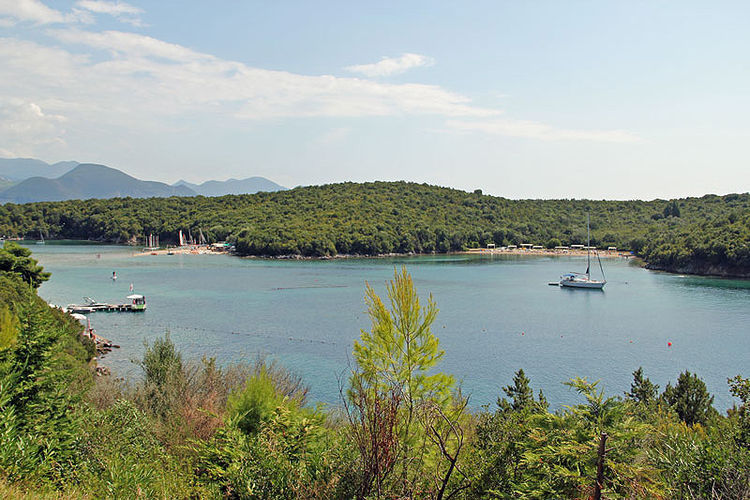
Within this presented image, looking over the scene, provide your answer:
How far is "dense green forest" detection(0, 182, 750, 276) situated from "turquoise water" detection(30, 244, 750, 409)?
19.5m

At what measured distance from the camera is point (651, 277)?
57500 millimetres

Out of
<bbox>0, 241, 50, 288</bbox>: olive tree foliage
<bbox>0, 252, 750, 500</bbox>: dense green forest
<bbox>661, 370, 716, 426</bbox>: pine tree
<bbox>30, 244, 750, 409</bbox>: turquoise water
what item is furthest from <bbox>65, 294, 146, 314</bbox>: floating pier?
<bbox>661, 370, 716, 426</bbox>: pine tree

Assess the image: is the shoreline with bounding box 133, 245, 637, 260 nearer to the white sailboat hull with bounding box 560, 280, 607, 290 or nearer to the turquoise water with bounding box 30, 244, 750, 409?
the turquoise water with bounding box 30, 244, 750, 409

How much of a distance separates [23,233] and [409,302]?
11832cm

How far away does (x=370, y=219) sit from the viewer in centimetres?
9081

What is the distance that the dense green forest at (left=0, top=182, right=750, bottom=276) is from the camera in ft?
270

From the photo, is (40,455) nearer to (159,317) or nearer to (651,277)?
(159,317)

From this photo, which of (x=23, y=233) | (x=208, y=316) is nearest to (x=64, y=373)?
(x=208, y=316)

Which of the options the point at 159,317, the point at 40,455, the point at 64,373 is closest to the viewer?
the point at 40,455

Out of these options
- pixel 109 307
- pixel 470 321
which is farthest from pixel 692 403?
pixel 109 307

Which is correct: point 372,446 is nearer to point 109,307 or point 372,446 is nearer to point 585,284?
point 109,307

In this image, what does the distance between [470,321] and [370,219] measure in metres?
57.6

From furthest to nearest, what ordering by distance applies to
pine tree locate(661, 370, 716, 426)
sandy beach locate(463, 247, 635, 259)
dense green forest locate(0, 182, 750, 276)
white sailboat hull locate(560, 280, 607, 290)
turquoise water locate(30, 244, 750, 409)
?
sandy beach locate(463, 247, 635, 259), dense green forest locate(0, 182, 750, 276), white sailboat hull locate(560, 280, 607, 290), turquoise water locate(30, 244, 750, 409), pine tree locate(661, 370, 716, 426)

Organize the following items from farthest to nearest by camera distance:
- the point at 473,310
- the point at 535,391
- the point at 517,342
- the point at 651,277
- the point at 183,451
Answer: the point at 651,277
the point at 473,310
the point at 517,342
the point at 535,391
the point at 183,451
